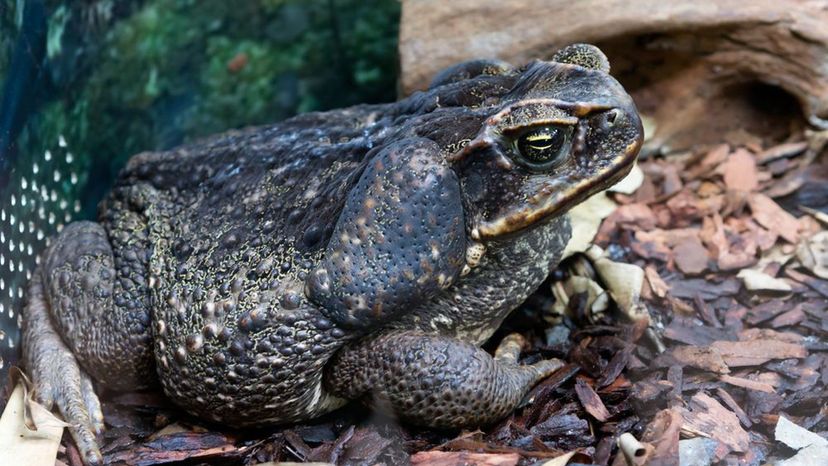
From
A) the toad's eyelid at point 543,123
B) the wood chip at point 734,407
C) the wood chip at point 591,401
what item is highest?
the toad's eyelid at point 543,123

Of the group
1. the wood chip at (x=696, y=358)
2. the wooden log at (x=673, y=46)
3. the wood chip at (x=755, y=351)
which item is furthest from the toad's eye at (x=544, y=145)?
the wooden log at (x=673, y=46)

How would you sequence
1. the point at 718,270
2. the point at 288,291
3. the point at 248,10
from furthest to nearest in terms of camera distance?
the point at 248,10 < the point at 718,270 < the point at 288,291

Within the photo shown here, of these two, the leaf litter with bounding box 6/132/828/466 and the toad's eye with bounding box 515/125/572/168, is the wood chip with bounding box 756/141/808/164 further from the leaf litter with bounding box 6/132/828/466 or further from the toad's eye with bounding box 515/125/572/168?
the toad's eye with bounding box 515/125/572/168

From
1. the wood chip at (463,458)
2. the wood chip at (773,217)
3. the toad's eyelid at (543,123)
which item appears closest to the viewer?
the toad's eyelid at (543,123)

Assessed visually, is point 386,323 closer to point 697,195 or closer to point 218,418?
point 218,418

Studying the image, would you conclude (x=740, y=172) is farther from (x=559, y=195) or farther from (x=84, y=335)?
(x=84, y=335)

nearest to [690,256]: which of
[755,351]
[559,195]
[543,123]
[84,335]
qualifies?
[755,351]

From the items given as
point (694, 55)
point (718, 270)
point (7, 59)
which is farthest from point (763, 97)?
point (7, 59)

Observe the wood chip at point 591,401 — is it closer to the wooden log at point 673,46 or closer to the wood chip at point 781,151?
the wooden log at point 673,46

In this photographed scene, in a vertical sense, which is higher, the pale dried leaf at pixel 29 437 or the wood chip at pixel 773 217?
the pale dried leaf at pixel 29 437
